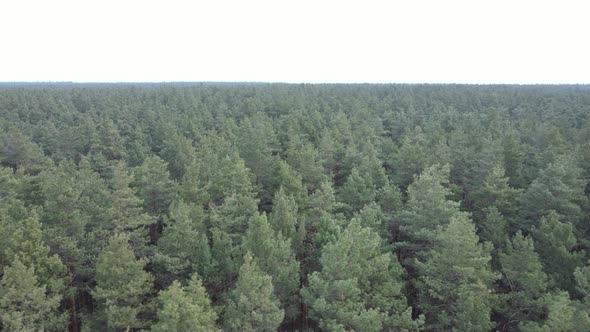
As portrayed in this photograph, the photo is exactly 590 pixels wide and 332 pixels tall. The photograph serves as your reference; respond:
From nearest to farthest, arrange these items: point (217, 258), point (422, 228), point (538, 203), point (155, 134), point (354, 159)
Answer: point (217, 258)
point (422, 228)
point (538, 203)
point (354, 159)
point (155, 134)

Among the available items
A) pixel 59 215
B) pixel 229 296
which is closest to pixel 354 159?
pixel 229 296

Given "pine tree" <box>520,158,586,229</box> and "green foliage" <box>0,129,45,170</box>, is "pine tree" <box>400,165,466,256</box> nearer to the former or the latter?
"pine tree" <box>520,158,586,229</box>

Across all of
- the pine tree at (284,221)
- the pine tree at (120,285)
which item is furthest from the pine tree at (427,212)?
the pine tree at (120,285)

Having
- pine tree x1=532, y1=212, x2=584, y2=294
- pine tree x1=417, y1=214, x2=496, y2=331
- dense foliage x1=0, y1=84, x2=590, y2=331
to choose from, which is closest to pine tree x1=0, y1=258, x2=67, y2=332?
dense foliage x1=0, y1=84, x2=590, y2=331

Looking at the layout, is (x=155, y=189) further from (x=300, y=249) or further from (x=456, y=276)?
(x=456, y=276)

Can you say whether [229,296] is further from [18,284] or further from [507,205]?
[507,205]

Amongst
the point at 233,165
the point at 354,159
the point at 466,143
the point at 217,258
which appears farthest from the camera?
the point at 466,143

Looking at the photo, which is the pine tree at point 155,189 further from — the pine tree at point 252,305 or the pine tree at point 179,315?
the pine tree at point 179,315
